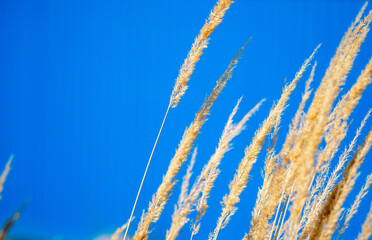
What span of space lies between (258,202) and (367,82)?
1.44 m

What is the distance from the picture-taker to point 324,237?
5.54 feet

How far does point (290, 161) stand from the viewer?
201cm

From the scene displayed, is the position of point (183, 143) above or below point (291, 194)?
above

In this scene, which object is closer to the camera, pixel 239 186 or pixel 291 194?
pixel 291 194

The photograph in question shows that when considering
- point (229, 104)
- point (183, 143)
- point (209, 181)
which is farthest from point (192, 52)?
point (229, 104)

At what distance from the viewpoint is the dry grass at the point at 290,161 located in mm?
1692

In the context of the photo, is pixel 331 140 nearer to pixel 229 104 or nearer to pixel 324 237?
pixel 324 237

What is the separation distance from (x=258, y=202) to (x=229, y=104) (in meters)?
46.8

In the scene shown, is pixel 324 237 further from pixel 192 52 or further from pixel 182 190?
pixel 192 52

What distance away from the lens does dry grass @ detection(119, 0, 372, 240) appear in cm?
169

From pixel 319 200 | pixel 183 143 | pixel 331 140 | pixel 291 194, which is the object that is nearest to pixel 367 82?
pixel 331 140

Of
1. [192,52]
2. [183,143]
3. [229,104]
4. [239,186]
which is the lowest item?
[239,186]

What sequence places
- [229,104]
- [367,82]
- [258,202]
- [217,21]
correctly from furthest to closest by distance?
[229,104] < [217,21] < [258,202] < [367,82]

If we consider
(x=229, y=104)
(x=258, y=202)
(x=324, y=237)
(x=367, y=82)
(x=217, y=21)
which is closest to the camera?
(x=324, y=237)
